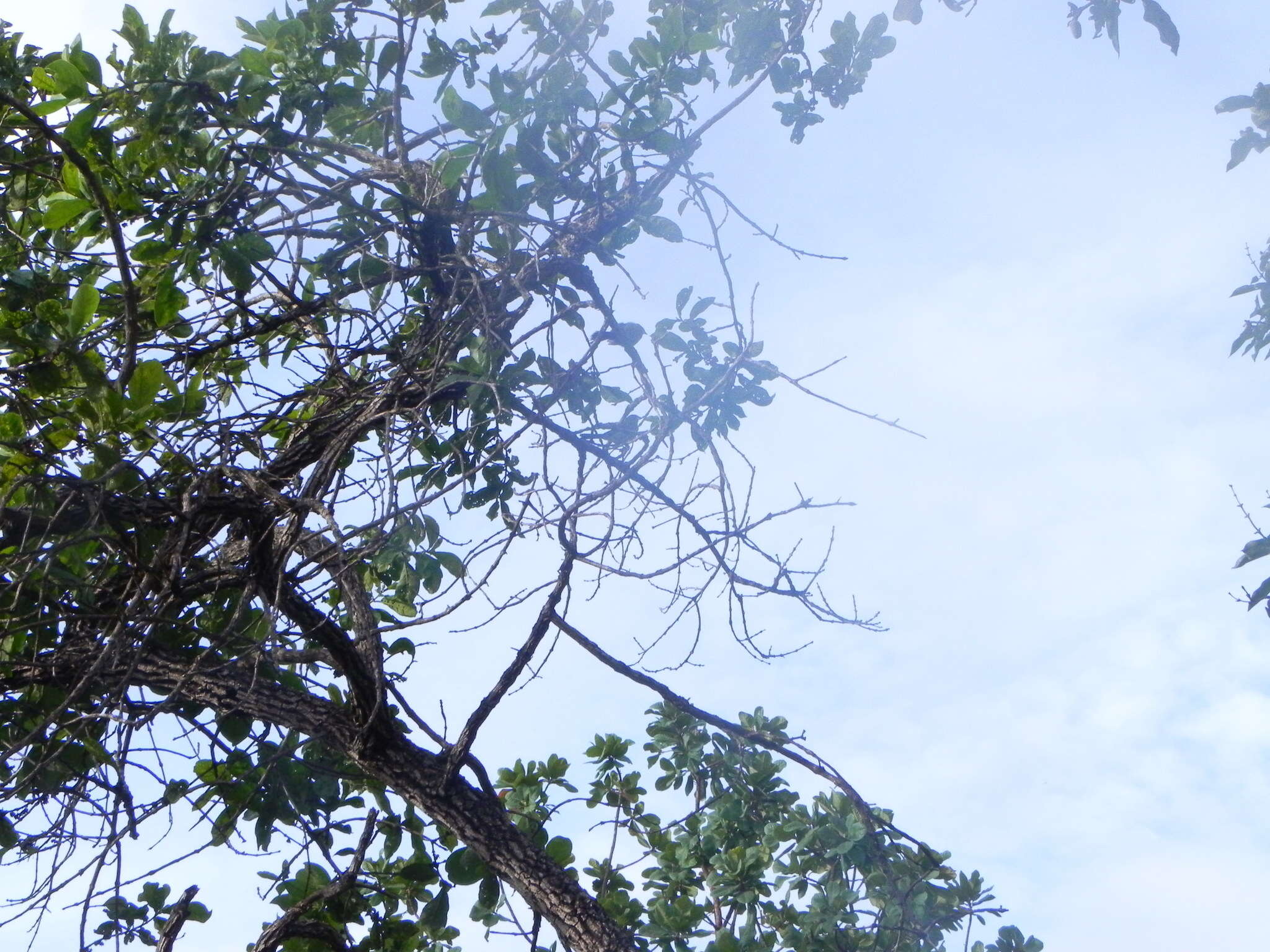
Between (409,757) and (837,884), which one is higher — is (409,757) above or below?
above

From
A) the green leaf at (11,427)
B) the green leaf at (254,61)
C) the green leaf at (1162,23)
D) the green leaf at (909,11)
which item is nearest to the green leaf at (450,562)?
the green leaf at (11,427)

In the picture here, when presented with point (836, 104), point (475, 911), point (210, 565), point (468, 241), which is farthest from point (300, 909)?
point (836, 104)

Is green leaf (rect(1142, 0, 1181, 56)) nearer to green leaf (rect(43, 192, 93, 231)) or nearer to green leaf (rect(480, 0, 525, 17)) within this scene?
green leaf (rect(480, 0, 525, 17))

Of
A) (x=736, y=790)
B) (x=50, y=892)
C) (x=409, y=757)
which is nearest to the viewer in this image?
(x=50, y=892)

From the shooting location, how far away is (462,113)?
2.09 meters

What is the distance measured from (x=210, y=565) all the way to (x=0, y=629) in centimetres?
47

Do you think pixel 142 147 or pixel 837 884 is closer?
pixel 142 147

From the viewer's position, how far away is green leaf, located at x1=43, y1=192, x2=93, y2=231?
2.21m

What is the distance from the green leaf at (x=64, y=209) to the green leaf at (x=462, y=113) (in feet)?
2.75

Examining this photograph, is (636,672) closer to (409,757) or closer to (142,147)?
(409,757)

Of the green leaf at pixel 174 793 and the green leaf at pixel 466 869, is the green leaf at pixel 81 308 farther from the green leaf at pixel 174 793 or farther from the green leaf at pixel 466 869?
the green leaf at pixel 466 869

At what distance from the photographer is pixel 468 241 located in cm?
245

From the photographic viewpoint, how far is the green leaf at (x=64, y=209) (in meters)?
2.21

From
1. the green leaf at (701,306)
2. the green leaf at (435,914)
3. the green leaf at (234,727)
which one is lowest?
the green leaf at (435,914)
